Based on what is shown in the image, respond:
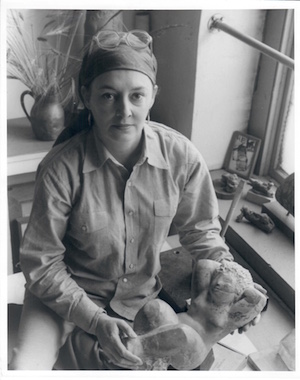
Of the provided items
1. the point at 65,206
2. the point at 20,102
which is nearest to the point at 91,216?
the point at 65,206

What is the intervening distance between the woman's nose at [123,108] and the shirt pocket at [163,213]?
0.45 ft

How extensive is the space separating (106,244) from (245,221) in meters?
0.32

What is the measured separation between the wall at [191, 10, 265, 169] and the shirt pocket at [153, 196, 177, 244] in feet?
0.60

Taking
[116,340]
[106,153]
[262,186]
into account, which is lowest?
[116,340]

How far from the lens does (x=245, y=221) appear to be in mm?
810

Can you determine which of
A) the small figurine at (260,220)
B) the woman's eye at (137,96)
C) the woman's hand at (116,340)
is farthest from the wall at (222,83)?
the woman's hand at (116,340)

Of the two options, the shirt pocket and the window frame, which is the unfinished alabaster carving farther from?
the window frame

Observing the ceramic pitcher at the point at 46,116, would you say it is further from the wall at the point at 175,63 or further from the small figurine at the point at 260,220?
the small figurine at the point at 260,220

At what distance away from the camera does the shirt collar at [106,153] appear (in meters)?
0.57

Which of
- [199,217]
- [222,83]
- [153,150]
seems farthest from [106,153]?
[222,83]

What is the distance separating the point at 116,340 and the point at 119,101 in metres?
0.29

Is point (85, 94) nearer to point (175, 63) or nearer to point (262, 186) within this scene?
point (175, 63)

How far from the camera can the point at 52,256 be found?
0.58 metres

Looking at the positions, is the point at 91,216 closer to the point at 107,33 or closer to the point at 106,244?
the point at 106,244
